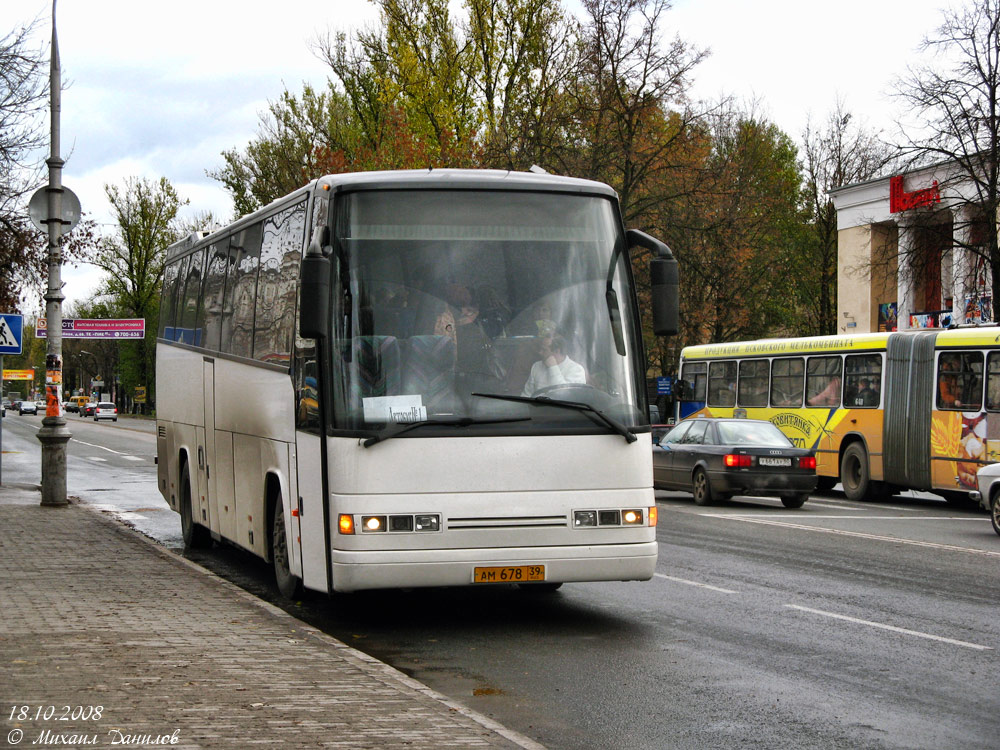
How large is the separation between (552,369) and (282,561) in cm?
310

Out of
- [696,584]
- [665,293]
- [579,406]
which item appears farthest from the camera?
[696,584]

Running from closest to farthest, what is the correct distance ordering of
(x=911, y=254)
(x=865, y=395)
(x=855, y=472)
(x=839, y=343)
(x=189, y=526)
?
(x=189, y=526) → (x=865, y=395) → (x=855, y=472) → (x=839, y=343) → (x=911, y=254)

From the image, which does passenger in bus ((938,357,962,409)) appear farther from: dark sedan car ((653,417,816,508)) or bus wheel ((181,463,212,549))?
bus wheel ((181,463,212,549))

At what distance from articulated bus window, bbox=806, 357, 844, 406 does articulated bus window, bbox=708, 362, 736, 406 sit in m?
2.98

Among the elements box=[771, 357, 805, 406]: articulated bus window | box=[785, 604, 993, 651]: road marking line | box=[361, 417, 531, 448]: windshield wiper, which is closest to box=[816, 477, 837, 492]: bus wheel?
box=[771, 357, 805, 406]: articulated bus window

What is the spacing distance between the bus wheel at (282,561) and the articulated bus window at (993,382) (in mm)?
15315

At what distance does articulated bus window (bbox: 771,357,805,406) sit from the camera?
27.9 m

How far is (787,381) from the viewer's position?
28.2 metres

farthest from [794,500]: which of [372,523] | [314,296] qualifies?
[314,296]

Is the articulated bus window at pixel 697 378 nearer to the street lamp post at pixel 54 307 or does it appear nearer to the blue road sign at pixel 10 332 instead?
the blue road sign at pixel 10 332

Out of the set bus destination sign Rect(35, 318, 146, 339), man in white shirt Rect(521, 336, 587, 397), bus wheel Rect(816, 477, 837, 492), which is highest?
bus destination sign Rect(35, 318, 146, 339)

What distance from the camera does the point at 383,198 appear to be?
964 centimetres

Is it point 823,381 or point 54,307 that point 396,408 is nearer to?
point 54,307

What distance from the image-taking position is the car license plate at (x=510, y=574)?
914 centimetres
